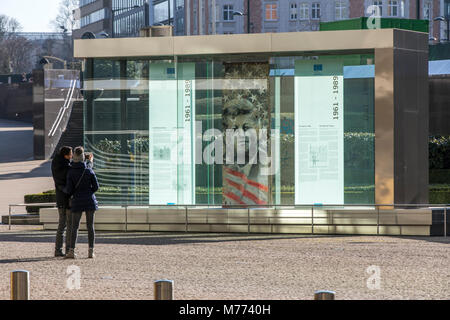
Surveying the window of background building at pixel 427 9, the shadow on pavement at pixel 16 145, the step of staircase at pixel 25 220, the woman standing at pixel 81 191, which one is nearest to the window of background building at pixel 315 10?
the window of background building at pixel 427 9

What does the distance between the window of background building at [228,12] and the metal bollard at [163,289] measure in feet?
274

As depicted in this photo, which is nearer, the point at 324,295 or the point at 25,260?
the point at 324,295

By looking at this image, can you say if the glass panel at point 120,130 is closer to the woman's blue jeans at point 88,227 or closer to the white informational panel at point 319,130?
the white informational panel at point 319,130

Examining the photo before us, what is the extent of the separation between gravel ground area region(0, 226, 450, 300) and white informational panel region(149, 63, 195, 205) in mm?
1215

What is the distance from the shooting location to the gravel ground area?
32.1 ft

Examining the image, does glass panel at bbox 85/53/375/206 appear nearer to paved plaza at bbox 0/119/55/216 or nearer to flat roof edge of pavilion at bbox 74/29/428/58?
flat roof edge of pavilion at bbox 74/29/428/58

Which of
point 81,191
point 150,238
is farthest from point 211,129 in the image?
point 81,191

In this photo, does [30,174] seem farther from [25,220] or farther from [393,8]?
[393,8]

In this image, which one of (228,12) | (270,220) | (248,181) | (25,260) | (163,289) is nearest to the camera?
(163,289)

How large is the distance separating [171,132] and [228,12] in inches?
2869

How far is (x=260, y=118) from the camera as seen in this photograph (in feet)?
56.9

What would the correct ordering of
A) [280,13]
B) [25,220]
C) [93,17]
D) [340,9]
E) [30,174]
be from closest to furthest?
[25,220], [30,174], [340,9], [280,13], [93,17]

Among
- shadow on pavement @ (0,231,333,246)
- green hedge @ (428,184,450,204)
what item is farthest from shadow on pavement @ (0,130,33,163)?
shadow on pavement @ (0,231,333,246)

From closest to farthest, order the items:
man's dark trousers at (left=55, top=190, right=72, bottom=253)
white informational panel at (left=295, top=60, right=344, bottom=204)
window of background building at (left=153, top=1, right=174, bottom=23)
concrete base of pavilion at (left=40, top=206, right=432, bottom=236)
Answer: man's dark trousers at (left=55, top=190, right=72, bottom=253) → concrete base of pavilion at (left=40, top=206, right=432, bottom=236) → white informational panel at (left=295, top=60, right=344, bottom=204) → window of background building at (left=153, top=1, right=174, bottom=23)
